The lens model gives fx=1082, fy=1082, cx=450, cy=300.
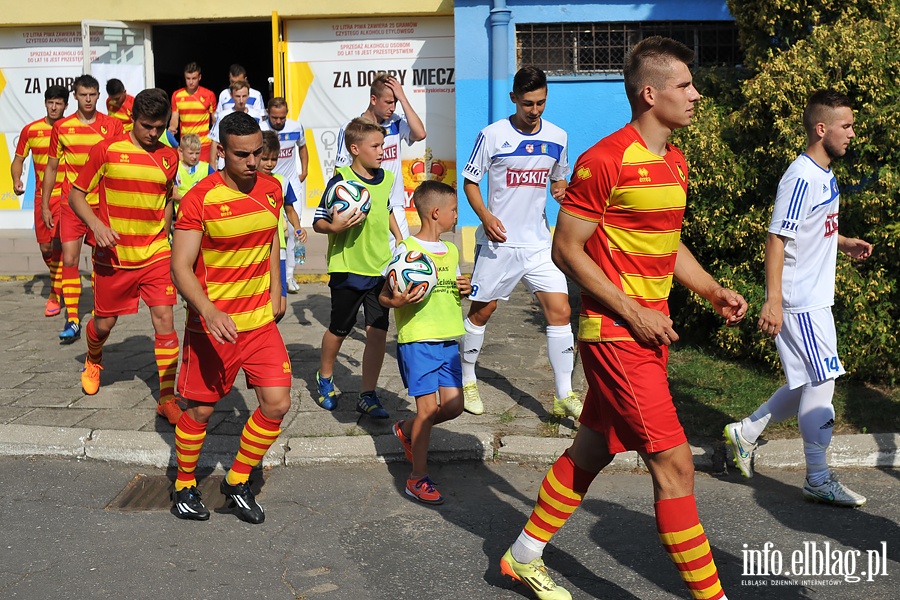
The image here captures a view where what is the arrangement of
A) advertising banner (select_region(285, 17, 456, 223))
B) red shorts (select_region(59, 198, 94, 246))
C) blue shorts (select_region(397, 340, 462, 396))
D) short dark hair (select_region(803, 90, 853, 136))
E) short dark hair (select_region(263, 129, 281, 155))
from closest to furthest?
short dark hair (select_region(803, 90, 853, 136))
blue shorts (select_region(397, 340, 462, 396))
short dark hair (select_region(263, 129, 281, 155))
red shorts (select_region(59, 198, 94, 246))
advertising banner (select_region(285, 17, 456, 223))

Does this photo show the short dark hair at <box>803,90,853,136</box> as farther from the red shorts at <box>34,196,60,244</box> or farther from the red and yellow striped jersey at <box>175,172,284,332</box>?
the red shorts at <box>34,196,60,244</box>

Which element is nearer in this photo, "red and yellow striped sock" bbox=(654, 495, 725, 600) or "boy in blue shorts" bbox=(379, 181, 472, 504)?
"red and yellow striped sock" bbox=(654, 495, 725, 600)

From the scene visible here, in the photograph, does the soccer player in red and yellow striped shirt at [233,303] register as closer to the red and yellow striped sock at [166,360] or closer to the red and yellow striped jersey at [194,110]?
the red and yellow striped sock at [166,360]

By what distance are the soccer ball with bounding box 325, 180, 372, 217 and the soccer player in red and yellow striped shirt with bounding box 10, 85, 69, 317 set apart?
4400 mm

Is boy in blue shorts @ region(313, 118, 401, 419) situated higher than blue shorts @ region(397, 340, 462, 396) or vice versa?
boy in blue shorts @ region(313, 118, 401, 419)

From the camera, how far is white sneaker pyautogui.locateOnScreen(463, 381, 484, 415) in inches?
273

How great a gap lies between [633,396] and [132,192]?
13.3 feet

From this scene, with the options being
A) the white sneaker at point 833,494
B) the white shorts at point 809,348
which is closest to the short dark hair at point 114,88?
the white shorts at point 809,348

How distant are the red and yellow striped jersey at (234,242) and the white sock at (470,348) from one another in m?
1.94

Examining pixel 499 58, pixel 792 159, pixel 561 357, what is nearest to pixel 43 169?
pixel 499 58

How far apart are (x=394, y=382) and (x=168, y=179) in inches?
82.2

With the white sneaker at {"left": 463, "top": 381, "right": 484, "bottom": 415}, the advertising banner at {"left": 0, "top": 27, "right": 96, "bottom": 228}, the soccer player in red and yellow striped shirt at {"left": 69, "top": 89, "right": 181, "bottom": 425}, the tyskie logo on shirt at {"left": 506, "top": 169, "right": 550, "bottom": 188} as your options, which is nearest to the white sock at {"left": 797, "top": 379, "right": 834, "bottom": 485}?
the white sneaker at {"left": 463, "top": 381, "right": 484, "bottom": 415}

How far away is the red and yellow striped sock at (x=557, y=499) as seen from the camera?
4312 millimetres

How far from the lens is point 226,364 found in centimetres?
533
